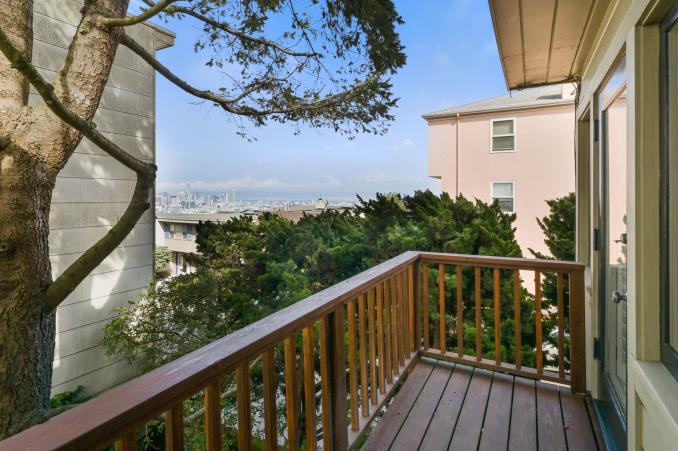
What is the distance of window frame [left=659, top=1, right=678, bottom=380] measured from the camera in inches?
45.8

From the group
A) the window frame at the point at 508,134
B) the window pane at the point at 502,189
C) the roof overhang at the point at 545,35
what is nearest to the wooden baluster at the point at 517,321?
the roof overhang at the point at 545,35

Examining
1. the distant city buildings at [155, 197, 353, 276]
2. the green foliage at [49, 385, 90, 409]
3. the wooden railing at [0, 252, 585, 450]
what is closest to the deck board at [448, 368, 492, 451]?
the wooden railing at [0, 252, 585, 450]

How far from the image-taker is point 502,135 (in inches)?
361

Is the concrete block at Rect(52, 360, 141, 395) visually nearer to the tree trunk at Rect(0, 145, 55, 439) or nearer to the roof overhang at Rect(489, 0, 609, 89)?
the tree trunk at Rect(0, 145, 55, 439)

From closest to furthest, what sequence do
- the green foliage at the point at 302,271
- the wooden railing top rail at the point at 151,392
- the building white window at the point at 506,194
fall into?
the wooden railing top rail at the point at 151,392 < the green foliage at the point at 302,271 < the building white window at the point at 506,194

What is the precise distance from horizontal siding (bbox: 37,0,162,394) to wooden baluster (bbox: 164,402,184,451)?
15.7 feet

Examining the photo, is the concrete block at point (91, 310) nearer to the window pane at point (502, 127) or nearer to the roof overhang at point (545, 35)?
the roof overhang at point (545, 35)

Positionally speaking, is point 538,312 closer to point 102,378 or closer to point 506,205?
point 102,378

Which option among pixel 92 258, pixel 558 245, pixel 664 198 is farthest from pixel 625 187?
pixel 558 245

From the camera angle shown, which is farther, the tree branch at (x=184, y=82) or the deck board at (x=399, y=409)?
the tree branch at (x=184, y=82)

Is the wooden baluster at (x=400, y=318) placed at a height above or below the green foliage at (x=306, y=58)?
below

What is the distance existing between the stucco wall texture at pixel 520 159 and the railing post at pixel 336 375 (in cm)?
787

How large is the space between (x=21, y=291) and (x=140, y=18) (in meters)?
2.14

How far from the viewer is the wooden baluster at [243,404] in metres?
1.10
